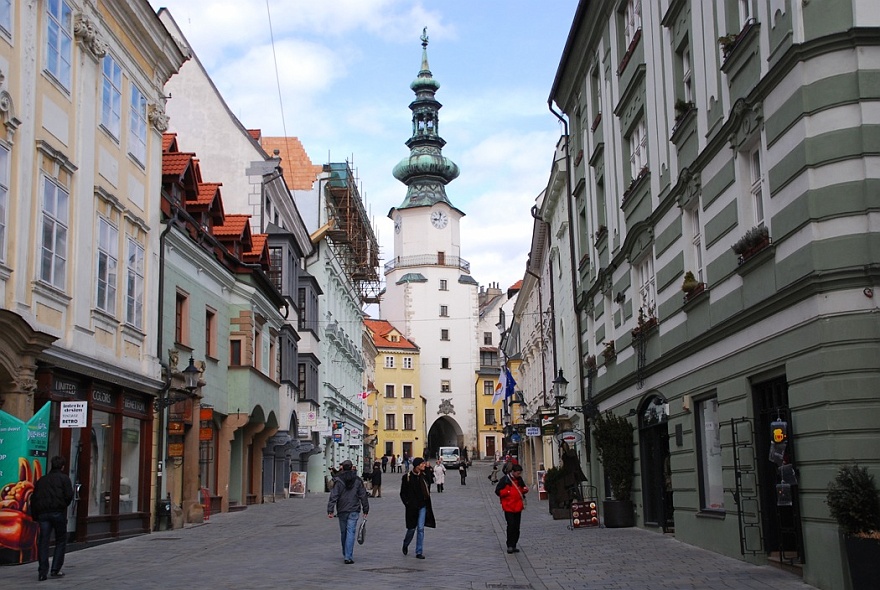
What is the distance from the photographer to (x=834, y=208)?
11383 mm

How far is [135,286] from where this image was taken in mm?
22766

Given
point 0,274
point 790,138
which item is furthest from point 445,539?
point 790,138

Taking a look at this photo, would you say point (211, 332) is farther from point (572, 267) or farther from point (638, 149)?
point (638, 149)

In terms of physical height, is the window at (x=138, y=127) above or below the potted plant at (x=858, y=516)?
above

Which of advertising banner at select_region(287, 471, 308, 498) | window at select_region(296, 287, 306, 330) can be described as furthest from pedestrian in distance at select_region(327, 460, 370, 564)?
window at select_region(296, 287, 306, 330)

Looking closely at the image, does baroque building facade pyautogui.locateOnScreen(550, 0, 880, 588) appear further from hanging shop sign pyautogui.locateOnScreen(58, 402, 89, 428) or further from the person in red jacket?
hanging shop sign pyautogui.locateOnScreen(58, 402, 89, 428)

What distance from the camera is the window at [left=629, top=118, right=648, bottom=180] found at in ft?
69.4

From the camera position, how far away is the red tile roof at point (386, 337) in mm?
104062

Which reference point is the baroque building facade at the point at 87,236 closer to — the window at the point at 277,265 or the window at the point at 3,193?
the window at the point at 3,193

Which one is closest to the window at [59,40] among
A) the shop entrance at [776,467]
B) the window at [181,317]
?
the window at [181,317]

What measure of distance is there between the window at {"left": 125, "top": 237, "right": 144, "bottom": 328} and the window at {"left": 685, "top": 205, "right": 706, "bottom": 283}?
1183cm

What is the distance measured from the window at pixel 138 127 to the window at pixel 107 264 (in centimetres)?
231

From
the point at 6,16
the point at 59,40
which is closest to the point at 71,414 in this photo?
the point at 6,16

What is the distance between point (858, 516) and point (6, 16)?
46.3 feet
